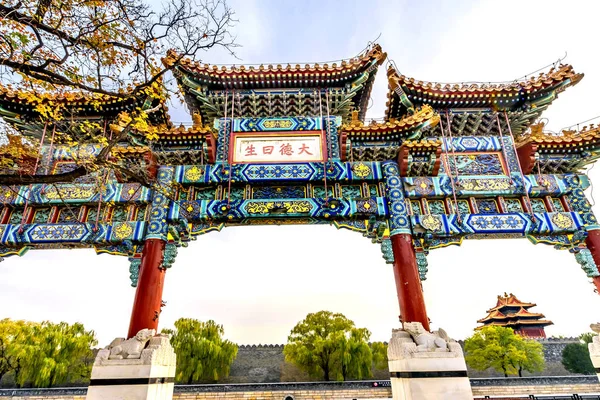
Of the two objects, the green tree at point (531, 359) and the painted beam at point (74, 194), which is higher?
the painted beam at point (74, 194)

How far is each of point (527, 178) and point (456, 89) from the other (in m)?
3.11

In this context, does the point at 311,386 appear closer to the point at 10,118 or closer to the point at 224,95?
the point at 224,95

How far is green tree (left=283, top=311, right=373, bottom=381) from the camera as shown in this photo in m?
21.8

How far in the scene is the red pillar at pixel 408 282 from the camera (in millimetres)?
6875

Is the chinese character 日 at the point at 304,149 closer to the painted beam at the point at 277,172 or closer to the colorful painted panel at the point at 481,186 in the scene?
the painted beam at the point at 277,172

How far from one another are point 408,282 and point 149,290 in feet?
19.1

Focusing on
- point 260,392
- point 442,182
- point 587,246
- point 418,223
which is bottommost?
point 260,392

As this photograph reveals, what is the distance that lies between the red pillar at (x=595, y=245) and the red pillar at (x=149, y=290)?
34.1ft

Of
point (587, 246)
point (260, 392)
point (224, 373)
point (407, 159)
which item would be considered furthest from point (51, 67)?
point (224, 373)

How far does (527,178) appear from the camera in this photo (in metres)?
8.41

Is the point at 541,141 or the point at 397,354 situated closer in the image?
the point at 397,354

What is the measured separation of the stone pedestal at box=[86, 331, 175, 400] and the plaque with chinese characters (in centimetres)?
492

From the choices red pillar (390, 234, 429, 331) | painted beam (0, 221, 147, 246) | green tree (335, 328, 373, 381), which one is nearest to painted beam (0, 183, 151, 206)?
painted beam (0, 221, 147, 246)

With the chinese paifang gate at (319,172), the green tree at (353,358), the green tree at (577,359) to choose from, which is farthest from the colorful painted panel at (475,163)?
the green tree at (577,359)
